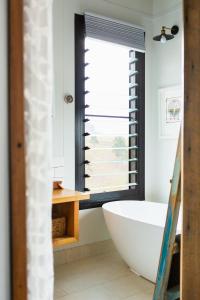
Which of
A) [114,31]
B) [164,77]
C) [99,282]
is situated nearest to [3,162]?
[99,282]

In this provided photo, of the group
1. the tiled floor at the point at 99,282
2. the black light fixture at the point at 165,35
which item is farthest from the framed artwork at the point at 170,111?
the tiled floor at the point at 99,282

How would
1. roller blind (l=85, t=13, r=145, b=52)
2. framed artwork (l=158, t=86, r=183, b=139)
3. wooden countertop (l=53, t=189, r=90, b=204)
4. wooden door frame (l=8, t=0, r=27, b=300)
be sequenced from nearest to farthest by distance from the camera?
wooden door frame (l=8, t=0, r=27, b=300)
wooden countertop (l=53, t=189, r=90, b=204)
roller blind (l=85, t=13, r=145, b=52)
framed artwork (l=158, t=86, r=183, b=139)

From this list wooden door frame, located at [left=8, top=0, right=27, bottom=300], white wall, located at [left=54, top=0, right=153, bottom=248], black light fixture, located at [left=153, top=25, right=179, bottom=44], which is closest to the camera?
wooden door frame, located at [left=8, top=0, right=27, bottom=300]

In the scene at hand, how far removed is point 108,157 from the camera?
3582 mm

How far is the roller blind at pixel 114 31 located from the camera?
3.31 meters

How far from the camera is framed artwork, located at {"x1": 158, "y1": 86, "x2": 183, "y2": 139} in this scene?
3.62 meters

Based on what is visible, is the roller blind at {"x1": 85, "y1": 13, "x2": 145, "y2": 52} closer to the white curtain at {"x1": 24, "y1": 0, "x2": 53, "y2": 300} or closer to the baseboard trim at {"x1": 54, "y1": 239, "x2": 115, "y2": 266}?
the white curtain at {"x1": 24, "y1": 0, "x2": 53, "y2": 300}

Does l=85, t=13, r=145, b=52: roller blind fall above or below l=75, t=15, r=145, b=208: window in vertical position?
above

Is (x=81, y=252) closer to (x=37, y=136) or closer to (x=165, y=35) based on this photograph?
(x=37, y=136)

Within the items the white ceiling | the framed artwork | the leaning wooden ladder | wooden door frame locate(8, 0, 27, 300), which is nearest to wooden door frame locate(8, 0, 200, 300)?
wooden door frame locate(8, 0, 27, 300)

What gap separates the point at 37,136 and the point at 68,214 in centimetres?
152

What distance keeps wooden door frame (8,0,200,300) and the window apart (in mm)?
2002

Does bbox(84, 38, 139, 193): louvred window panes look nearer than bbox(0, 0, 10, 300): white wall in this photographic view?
No

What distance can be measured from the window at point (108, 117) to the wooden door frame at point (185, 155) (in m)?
2.00
